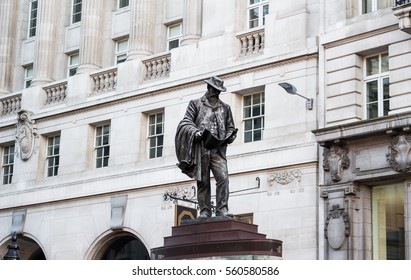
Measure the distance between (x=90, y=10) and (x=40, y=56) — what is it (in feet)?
10.4

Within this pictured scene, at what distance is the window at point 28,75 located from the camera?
42.1 meters

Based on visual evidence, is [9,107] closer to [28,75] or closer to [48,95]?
[28,75]

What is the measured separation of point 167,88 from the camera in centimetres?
3444

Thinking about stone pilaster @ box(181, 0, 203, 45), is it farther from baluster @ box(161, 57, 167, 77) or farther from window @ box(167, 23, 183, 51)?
window @ box(167, 23, 183, 51)

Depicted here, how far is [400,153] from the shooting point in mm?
26766

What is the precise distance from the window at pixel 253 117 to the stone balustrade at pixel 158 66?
419 cm

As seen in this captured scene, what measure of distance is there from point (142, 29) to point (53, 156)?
642 centimetres

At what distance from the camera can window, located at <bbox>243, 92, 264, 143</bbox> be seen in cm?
3159

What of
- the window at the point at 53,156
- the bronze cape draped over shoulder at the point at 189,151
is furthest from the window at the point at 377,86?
the window at the point at 53,156

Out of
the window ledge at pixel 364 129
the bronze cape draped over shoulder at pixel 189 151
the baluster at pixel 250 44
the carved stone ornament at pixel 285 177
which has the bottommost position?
the bronze cape draped over shoulder at pixel 189 151

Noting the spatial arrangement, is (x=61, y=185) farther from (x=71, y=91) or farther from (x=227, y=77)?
(x=227, y=77)

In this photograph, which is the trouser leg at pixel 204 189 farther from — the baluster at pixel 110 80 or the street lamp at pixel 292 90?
the baluster at pixel 110 80

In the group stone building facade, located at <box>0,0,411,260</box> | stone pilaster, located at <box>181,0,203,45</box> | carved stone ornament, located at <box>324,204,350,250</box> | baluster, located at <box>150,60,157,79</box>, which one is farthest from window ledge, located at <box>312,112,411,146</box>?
baluster, located at <box>150,60,157,79</box>
